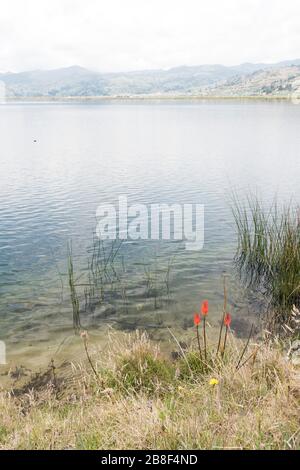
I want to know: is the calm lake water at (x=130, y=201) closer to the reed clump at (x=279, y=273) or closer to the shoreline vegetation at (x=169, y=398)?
the reed clump at (x=279, y=273)

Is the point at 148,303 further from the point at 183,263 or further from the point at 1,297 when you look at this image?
the point at 1,297

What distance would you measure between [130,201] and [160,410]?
17613 millimetres

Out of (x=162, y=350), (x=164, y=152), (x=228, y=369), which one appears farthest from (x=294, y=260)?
(x=164, y=152)

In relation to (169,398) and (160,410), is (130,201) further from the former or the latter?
(160,410)

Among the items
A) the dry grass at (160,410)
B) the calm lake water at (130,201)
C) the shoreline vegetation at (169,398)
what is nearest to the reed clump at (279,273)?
the shoreline vegetation at (169,398)

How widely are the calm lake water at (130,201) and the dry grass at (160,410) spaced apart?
9.39 feet

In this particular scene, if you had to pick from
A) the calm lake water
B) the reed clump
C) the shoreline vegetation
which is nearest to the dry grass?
the shoreline vegetation

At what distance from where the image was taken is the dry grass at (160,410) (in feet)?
14.3

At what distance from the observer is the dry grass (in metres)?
4.35

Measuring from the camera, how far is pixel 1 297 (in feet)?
37.6

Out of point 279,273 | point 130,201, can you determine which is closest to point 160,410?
point 279,273
